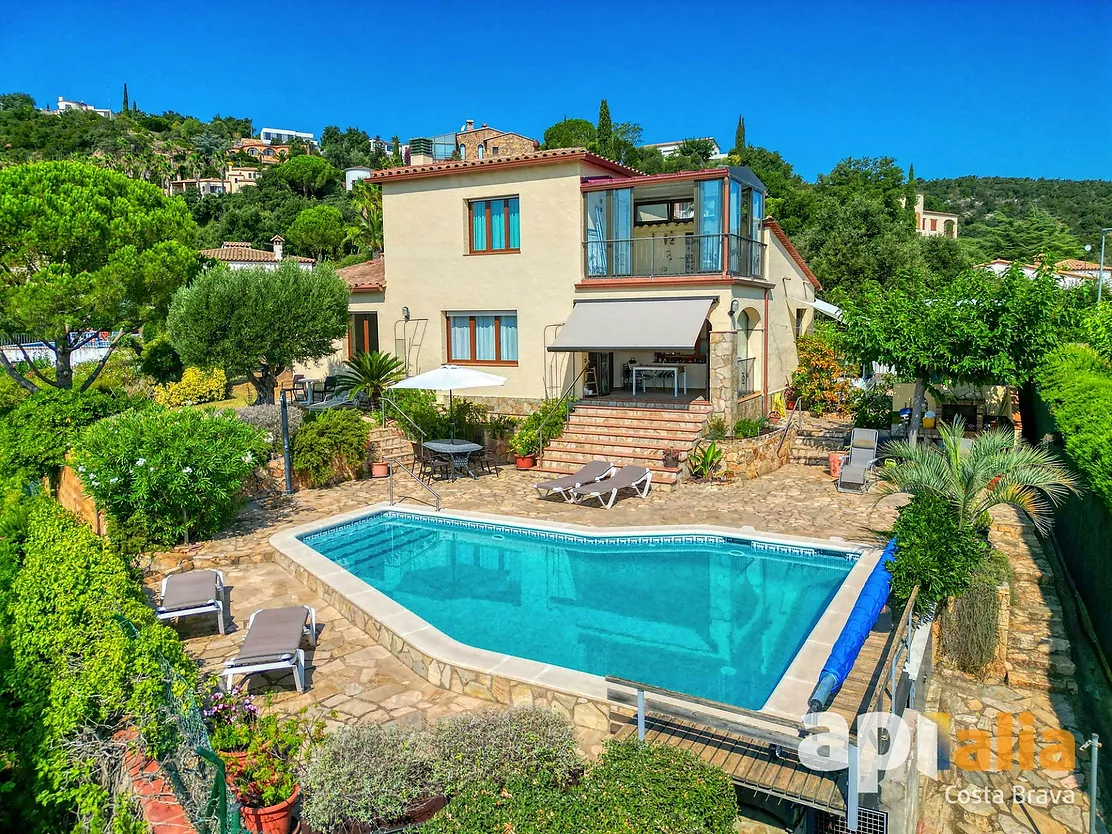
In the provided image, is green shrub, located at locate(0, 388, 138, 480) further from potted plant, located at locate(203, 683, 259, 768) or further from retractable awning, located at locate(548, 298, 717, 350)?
potted plant, located at locate(203, 683, 259, 768)

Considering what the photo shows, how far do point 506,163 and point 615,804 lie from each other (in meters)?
25.6

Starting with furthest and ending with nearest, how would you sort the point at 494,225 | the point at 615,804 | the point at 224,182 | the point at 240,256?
the point at 224,182 → the point at 240,256 → the point at 494,225 → the point at 615,804

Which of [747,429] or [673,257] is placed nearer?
[747,429]

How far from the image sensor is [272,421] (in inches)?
980

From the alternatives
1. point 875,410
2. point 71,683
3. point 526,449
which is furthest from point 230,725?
point 875,410

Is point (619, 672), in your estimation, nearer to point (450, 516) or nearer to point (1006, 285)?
point (450, 516)

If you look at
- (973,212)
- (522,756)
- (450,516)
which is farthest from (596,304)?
(973,212)

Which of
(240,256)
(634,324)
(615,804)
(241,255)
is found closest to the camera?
(615,804)

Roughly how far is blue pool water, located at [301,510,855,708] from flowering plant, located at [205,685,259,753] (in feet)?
16.3

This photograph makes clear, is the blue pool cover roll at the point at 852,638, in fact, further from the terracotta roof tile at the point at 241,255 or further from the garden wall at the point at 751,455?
the terracotta roof tile at the point at 241,255

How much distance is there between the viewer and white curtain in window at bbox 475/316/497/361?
101ft

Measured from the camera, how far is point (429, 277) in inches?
1244

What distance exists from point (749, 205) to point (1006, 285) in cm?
966

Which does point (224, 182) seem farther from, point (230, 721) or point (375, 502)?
point (230, 721)
